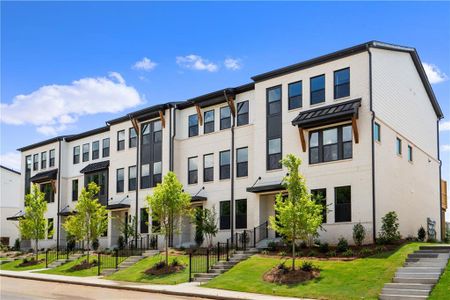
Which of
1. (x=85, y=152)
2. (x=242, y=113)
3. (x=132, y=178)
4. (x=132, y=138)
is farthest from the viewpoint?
(x=85, y=152)

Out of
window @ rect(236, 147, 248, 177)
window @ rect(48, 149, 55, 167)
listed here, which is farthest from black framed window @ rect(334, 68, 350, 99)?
window @ rect(48, 149, 55, 167)

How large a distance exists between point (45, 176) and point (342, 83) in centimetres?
3317

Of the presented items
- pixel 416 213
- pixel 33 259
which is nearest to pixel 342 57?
pixel 416 213

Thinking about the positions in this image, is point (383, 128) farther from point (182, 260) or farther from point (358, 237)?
point (182, 260)

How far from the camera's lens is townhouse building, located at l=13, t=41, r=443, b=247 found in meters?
30.0

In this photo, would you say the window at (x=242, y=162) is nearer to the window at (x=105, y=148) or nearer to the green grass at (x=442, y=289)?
the window at (x=105, y=148)

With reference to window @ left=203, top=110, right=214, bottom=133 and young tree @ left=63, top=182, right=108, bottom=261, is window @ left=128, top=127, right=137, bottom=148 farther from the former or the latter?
window @ left=203, top=110, right=214, bottom=133

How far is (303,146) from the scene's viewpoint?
32.0 meters

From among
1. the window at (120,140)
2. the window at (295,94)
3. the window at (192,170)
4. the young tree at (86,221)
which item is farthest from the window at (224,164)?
the window at (120,140)

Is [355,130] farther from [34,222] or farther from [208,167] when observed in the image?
[34,222]

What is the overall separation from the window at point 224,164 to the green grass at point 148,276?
6.63 m

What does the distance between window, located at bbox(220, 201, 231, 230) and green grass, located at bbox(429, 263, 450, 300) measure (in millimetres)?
17179

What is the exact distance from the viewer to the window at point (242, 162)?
36.8 metres

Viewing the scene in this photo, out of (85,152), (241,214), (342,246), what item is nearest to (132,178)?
(85,152)
